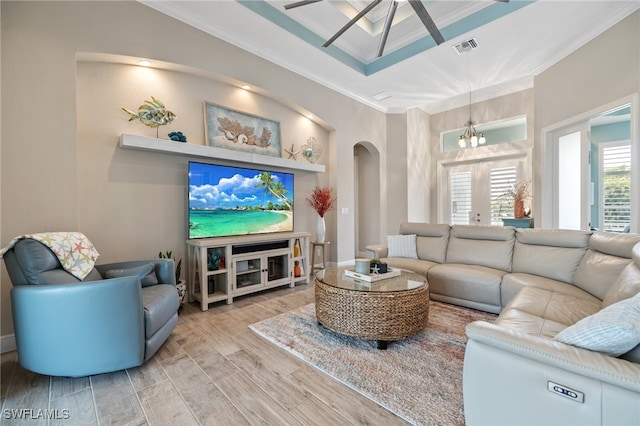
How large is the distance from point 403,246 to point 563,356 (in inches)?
108

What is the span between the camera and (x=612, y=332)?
38.4 inches

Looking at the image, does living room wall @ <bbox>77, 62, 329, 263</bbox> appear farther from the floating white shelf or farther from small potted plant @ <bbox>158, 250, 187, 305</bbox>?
the floating white shelf

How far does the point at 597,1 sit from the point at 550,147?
1.85 metres

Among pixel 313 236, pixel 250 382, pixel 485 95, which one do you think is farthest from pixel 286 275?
pixel 485 95

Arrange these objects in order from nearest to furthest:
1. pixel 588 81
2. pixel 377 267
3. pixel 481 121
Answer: pixel 377 267 → pixel 588 81 → pixel 481 121

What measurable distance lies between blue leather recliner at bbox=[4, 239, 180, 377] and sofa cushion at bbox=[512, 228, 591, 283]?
3.48 meters

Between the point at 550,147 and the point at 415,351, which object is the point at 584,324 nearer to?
the point at 415,351

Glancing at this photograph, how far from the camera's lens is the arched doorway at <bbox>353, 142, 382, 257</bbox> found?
5.75 meters

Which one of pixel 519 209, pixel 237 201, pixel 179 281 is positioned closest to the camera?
pixel 179 281

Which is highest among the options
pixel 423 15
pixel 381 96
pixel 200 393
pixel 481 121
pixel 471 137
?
pixel 381 96

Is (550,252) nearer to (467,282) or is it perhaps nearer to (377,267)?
(467,282)

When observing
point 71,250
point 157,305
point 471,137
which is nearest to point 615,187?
point 471,137

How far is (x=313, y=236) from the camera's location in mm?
4719

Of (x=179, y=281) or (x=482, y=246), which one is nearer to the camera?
(x=179, y=281)
